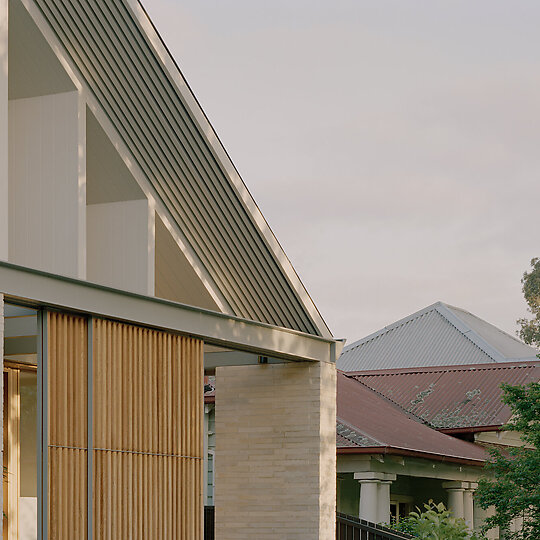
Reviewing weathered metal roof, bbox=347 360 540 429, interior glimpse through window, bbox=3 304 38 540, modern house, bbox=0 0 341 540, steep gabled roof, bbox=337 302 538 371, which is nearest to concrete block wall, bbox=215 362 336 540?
modern house, bbox=0 0 341 540

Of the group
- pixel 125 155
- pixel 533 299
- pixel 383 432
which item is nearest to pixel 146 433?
pixel 125 155

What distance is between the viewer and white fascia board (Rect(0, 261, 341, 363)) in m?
12.2

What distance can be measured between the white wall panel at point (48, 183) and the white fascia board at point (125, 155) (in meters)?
0.25

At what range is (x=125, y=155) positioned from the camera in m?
15.0

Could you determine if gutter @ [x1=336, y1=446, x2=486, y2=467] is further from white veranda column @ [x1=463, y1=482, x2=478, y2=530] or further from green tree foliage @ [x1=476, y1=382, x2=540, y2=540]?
white veranda column @ [x1=463, y1=482, x2=478, y2=530]

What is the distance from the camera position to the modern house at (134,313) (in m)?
12.8

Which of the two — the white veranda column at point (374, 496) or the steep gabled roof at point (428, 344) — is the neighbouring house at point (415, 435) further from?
the steep gabled roof at point (428, 344)

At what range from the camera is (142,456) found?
1367cm

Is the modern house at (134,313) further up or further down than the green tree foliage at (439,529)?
further up

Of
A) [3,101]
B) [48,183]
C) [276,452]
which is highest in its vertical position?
[3,101]

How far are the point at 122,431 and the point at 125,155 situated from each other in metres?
3.46

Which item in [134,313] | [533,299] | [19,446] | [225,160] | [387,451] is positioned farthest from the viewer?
[533,299]

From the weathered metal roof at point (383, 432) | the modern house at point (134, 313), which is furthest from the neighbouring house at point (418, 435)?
the modern house at point (134, 313)

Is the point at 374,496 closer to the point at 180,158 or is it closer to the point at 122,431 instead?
the point at 180,158
